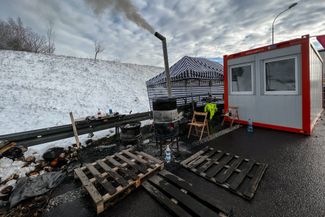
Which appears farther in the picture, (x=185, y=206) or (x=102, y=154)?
(x=102, y=154)

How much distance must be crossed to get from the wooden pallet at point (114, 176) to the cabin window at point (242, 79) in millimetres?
4577

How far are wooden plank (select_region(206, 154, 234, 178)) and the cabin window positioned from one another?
329 centimetres

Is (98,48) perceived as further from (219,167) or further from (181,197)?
(181,197)

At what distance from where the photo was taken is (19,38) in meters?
12.8

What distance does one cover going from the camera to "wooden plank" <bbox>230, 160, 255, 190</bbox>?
222cm

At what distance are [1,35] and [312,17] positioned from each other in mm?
21649

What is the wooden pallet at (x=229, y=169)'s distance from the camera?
2211 millimetres

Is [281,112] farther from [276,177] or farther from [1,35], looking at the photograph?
[1,35]

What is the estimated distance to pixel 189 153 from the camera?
347 cm

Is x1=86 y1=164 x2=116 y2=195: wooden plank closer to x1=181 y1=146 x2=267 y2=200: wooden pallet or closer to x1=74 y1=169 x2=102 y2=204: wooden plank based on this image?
x1=74 y1=169 x2=102 y2=204: wooden plank

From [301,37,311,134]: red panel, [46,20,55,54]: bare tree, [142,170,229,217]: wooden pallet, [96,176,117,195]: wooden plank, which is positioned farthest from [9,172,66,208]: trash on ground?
[46,20,55,54]: bare tree

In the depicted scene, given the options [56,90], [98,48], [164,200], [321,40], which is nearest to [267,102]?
[164,200]

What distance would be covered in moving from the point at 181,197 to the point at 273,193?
134 centimetres

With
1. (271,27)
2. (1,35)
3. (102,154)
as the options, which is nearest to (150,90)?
(102,154)
